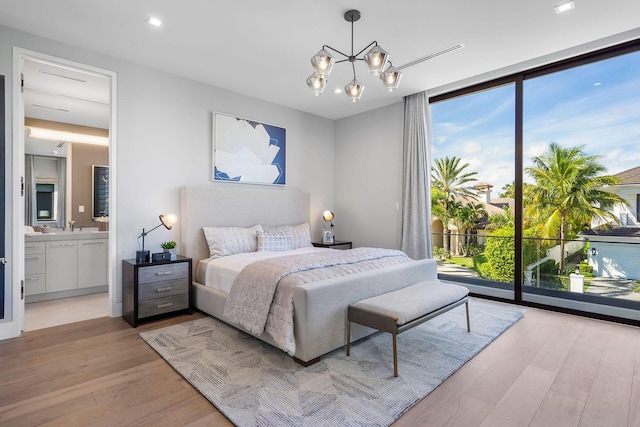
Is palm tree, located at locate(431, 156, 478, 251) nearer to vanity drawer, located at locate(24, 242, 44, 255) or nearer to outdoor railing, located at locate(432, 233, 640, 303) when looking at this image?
outdoor railing, located at locate(432, 233, 640, 303)

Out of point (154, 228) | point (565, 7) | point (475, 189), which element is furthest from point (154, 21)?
point (475, 189)

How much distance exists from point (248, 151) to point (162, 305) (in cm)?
232

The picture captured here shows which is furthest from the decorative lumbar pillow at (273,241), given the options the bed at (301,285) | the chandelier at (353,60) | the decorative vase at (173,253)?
the chandelier at (353,60)

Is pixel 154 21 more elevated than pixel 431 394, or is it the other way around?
pixel 154 21

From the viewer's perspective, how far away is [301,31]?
2.97m

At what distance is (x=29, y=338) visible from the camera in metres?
2.90

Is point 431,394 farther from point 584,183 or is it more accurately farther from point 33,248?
point 33,248

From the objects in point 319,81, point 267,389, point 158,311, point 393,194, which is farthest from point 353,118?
point 267,389

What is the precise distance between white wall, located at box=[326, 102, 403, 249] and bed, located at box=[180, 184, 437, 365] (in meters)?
0.82

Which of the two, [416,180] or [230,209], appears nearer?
[230,209]

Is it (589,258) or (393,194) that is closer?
(589,258)

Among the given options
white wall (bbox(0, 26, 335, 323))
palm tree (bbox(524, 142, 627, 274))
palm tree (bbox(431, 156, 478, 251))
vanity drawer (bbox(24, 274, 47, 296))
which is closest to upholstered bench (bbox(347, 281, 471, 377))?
palm tree (bbox(524, 142, 627, 274))

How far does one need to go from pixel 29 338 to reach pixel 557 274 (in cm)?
559

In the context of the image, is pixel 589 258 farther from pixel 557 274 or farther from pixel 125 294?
pixel 125 294
